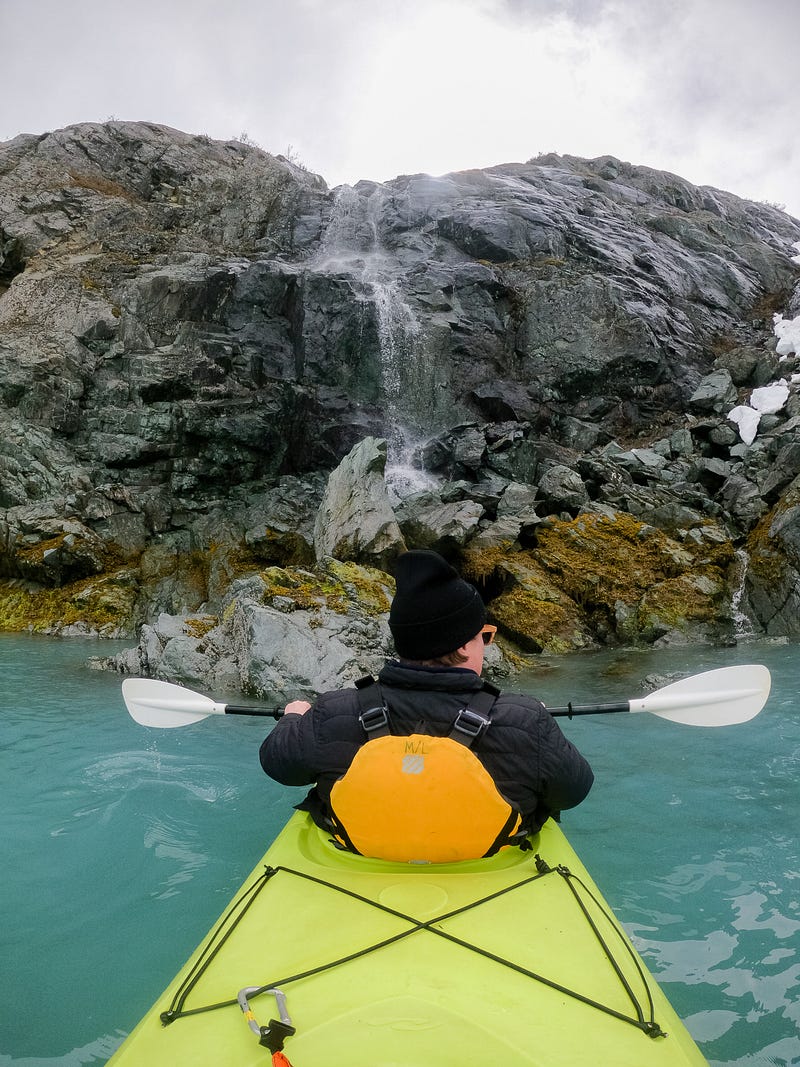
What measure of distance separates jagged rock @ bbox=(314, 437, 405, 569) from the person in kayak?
913cm

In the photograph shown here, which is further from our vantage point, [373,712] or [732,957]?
[732,957]

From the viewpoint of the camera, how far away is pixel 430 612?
2.42 metres

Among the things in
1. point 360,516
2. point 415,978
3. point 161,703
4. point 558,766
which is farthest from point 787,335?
point 415,978

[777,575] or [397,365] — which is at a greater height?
[397,365]

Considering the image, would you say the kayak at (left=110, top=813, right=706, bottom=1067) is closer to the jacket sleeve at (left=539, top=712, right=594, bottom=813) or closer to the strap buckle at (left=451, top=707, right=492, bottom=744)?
the jacket sleeve at (left=539, top=712, right=594, bottom=813)

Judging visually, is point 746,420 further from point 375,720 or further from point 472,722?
point 375,720

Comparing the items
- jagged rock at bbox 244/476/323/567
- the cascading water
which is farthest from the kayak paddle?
the cascading water

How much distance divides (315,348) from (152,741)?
1527 cm

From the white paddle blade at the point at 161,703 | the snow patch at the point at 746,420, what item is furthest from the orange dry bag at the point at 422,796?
the snow patch at the point at 746,420

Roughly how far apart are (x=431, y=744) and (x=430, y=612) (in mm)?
487

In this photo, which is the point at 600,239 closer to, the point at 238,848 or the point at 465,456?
the point at 465,456

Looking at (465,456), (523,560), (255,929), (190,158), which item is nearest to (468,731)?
(255,929)

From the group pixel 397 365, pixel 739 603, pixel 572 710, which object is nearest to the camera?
pixel 572 710

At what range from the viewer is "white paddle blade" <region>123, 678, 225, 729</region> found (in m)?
4.27
